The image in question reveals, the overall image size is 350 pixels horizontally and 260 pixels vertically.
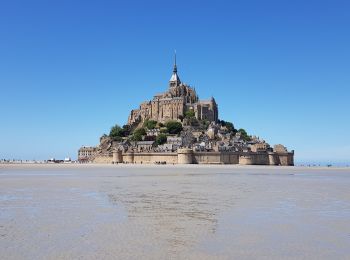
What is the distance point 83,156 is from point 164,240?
12009 centimetres

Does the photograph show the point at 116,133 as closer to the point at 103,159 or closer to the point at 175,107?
the point at 103,159

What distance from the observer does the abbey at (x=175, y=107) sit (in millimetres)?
126375

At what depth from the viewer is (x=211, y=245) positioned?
1236 cm

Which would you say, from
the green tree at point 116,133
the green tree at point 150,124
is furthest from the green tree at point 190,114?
the green tree at point 116,133

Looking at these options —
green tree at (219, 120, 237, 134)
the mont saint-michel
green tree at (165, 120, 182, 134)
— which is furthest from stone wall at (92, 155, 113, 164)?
green tree at (219, 120, 237, 134)

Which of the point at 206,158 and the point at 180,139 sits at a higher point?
the point at 180,139

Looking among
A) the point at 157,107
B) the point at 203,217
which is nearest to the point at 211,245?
the point at 203,217

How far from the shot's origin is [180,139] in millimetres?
105812

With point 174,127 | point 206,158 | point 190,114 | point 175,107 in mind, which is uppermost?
point 175,107

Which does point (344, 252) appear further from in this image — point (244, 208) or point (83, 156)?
point (83, 156)

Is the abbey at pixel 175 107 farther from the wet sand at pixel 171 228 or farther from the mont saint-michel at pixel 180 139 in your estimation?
the wet sand at pixel 171 228

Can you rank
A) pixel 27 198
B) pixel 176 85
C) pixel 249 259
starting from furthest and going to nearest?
pixel 176 85 → pixel 27 198 → pixel 249 259

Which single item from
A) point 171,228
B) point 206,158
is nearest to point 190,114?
point 206,158

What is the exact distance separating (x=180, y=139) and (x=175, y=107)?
2321cm
